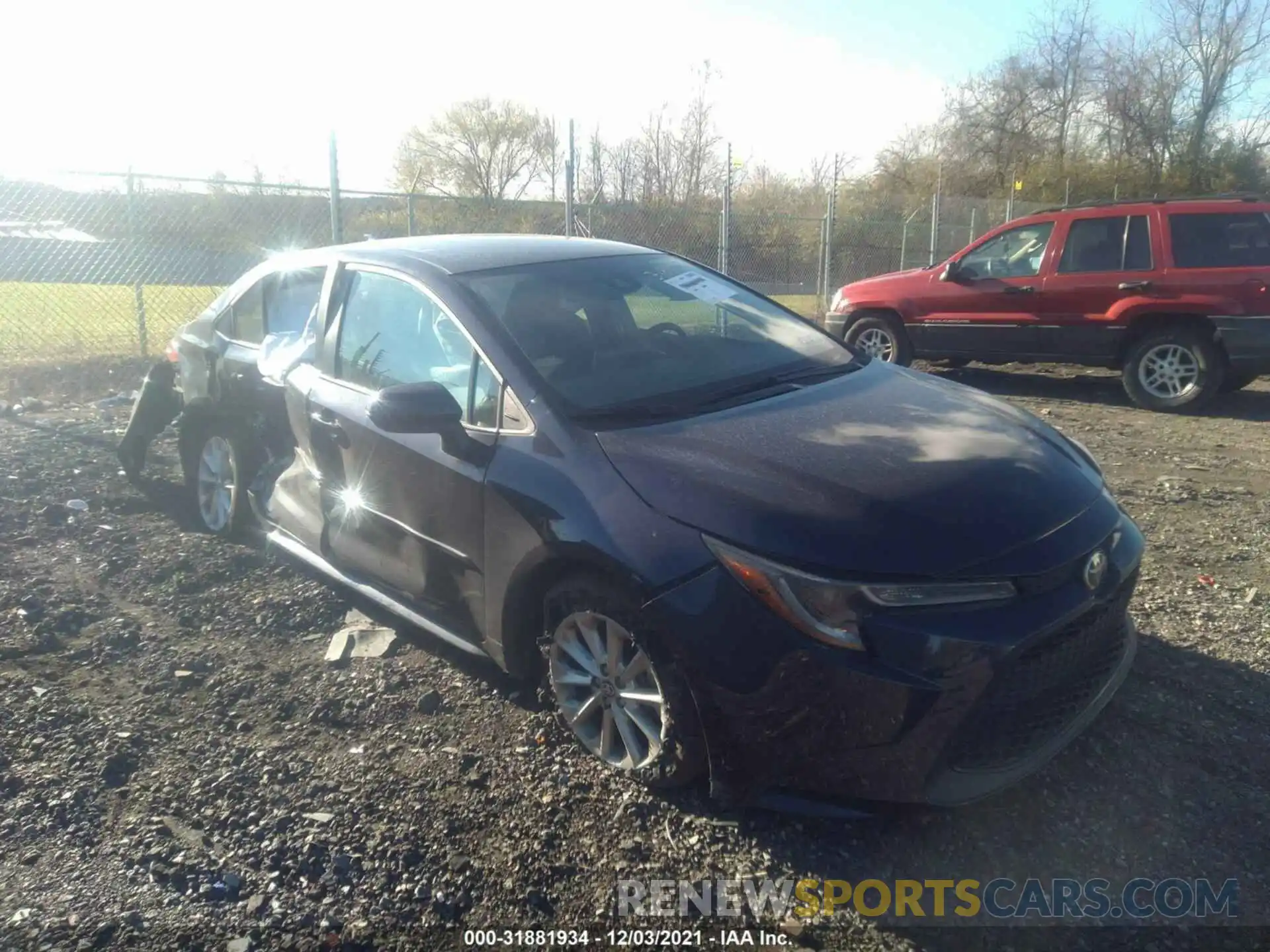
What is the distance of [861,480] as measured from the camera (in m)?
2.82

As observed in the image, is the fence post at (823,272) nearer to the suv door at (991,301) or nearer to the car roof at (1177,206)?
the suv door at (991,301)

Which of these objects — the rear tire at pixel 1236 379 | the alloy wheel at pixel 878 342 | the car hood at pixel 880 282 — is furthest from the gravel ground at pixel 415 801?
the car hood at pixel 880 282

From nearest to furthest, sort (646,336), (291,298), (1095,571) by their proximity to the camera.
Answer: (1095,571)
(646,336)
(291,298)

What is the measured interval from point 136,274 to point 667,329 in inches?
340

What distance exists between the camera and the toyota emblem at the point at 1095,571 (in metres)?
2.77

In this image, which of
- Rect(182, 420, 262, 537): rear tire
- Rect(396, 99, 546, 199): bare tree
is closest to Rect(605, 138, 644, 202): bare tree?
Rect(396, 99, 546, 199): bare tree

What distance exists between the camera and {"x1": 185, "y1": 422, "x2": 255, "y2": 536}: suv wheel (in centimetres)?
495

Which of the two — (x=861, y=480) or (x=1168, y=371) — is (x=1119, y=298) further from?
(x=861, y=480)

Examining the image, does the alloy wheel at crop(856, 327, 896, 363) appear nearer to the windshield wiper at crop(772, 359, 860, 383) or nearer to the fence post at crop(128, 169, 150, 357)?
the windshield wiper at crop(772, 359, 860, 383)

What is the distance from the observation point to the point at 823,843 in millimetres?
2789

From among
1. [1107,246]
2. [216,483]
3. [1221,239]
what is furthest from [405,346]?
[1221,239]

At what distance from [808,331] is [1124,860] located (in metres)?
2.44

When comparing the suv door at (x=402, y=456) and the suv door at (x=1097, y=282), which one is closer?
the suv door at (x=402, y=456)

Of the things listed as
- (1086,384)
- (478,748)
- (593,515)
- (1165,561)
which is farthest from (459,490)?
(1086,384)
